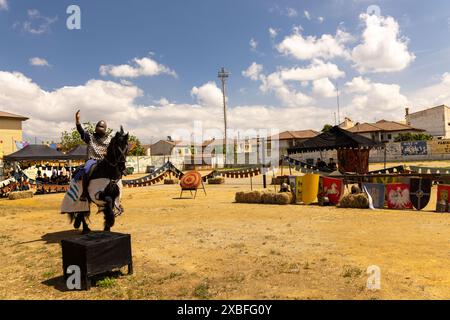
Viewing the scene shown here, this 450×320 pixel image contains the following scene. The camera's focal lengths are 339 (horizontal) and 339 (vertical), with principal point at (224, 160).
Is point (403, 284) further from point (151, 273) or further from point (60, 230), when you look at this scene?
point (60, 230)

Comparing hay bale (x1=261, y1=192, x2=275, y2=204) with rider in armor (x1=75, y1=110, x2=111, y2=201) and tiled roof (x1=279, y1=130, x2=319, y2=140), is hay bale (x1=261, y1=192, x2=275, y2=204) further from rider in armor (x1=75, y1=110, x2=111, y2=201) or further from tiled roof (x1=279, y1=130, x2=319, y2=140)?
tiled roof (x1=279, y1=130, x2=319, y2=140)

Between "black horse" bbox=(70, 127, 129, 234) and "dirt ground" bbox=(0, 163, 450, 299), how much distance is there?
120 centimetres

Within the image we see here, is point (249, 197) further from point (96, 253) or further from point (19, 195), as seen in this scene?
point (19, 195)

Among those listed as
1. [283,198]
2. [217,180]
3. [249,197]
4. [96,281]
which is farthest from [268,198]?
[217,180]

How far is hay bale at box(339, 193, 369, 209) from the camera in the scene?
531 inches

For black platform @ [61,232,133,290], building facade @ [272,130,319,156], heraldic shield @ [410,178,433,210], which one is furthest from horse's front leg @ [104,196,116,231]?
building facade @ [272,130,319,156]

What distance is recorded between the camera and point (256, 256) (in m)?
7.05

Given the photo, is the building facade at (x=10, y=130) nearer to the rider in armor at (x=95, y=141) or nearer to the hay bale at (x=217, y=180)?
the hay bale at (x=217, y=180)

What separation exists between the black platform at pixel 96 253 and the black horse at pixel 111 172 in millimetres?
1263

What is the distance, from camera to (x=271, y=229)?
984 centimetres

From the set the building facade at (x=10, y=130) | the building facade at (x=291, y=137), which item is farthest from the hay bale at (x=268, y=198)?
the building facade at (x=291, y=137)

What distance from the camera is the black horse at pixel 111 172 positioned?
686cm
